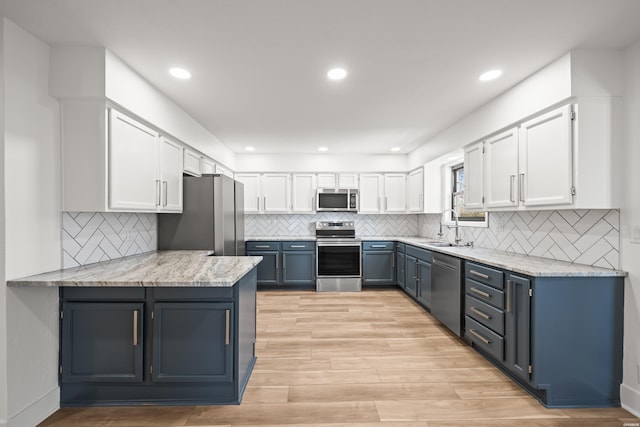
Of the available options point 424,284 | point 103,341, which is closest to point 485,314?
point 424,284

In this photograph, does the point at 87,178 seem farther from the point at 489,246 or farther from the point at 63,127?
the point at 489,246

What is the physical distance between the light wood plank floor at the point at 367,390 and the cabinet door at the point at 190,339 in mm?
262

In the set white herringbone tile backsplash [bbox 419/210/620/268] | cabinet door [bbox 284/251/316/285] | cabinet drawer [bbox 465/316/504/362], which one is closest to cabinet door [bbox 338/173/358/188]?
→ cabinet door [bbox 284/251/316/285]

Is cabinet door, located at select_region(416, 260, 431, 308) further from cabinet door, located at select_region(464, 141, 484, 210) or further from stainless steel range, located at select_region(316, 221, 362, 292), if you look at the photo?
stainless steel range, located at select_region(316, 221, 362, 292)

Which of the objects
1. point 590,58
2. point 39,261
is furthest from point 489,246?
point 39,261

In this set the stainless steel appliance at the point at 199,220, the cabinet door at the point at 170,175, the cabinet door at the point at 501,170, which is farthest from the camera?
the stainless steel appliance at the point at 199,220

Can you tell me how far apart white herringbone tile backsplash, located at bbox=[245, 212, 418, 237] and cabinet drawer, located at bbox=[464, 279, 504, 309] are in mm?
2950

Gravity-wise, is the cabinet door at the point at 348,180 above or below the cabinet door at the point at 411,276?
above

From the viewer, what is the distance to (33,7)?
5.64 ft

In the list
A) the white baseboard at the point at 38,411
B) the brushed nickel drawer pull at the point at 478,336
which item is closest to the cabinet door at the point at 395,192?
the brushed nickel drawer pull at the point at 478,336

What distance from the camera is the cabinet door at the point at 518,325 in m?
2.16

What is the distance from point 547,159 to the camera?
7.78 ft

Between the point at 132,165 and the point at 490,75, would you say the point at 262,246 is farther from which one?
the point at 490,75

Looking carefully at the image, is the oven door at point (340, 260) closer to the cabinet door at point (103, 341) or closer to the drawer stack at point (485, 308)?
the drawer stack at point (485, 308)
